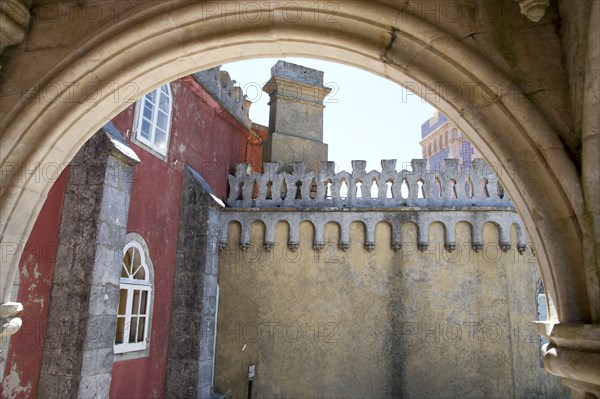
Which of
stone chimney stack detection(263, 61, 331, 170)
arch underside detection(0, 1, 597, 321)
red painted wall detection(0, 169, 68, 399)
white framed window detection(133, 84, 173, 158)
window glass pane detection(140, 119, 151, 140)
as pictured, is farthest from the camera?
stone chimney stack detection(263, 61, 331, 170)

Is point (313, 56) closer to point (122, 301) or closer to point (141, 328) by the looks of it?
point (122, 301)

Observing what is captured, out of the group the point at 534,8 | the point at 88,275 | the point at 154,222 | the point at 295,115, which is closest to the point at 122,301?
the point at 154,222

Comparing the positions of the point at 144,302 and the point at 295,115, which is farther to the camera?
the point at 295,115

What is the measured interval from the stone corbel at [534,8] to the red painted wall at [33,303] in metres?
4.80

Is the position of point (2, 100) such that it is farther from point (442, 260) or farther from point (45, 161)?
point (442, 260)

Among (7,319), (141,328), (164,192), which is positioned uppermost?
(164,192)

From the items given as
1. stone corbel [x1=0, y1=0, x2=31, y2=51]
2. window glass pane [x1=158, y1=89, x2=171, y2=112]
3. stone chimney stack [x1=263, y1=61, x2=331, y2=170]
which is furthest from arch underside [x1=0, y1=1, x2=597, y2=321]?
stone chimney stack [x1=263, y1=61, x2=331, y2=170]

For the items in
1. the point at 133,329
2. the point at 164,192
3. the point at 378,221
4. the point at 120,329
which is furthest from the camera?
the point at 378,221

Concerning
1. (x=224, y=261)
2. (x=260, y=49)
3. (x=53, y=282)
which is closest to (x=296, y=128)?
(x=224, y=261)

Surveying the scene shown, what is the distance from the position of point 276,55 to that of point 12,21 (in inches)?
58.3

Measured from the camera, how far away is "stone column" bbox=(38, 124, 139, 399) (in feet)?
15.9

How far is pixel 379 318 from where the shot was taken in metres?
8.07

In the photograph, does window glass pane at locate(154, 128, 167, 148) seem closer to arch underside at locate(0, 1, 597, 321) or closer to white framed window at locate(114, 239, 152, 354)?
white framed window at locate(114, 239, 152, 354)

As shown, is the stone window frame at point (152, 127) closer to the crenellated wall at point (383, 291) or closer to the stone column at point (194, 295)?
the stone column at point (194, 295)
